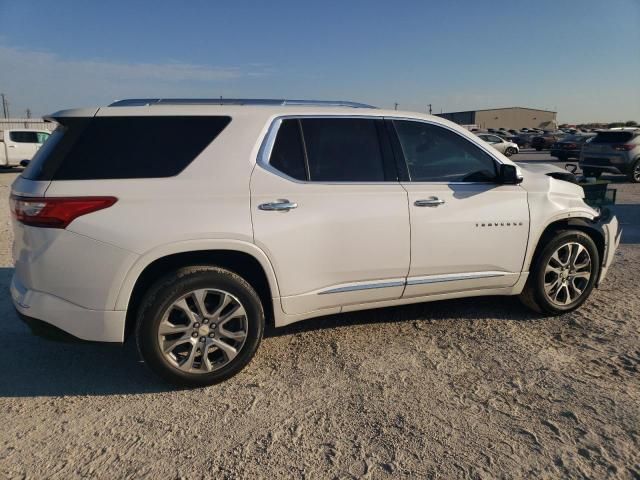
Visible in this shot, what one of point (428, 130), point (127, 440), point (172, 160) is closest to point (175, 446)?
point (127, 440)

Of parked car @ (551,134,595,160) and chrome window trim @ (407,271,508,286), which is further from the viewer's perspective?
parked car @ (551,134,595,160)

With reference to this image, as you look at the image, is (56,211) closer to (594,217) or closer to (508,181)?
(508,181)

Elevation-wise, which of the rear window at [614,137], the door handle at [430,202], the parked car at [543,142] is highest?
the door handle at [430,202]

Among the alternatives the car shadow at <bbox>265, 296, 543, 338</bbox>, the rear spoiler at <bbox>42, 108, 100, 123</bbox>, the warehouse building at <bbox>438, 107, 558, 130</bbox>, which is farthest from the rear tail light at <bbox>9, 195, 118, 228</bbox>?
the warehouse building at <bbox>438, 107, 558, 130</bbox>

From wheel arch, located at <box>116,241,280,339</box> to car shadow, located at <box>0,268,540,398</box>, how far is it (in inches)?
13.6

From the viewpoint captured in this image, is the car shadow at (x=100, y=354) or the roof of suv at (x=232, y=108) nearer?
the roof of suv at (x=232, y=108)

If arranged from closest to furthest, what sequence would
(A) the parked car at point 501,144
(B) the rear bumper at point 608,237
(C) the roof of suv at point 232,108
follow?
(C) the roof of suv at point 232,108 < (B) the rear bumper at point 608,237 < (A) the parked car at point 501,144

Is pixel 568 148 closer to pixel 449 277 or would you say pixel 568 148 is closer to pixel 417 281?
pixel 449 277

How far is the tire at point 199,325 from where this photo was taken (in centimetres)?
300

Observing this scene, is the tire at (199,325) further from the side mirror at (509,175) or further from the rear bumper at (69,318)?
the side mirror at (509,175)

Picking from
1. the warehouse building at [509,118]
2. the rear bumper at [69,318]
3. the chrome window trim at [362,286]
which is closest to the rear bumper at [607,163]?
the chrome window trim at [362,286]

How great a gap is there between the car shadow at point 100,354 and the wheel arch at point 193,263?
35cm

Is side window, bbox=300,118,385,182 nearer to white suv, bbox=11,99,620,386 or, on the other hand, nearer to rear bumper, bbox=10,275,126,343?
white suv, bbox=11,99,620,386

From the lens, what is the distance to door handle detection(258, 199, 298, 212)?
3.17m
